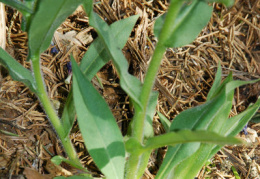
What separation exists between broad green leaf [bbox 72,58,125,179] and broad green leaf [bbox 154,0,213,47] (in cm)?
34

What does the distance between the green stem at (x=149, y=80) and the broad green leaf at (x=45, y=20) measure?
32 cm

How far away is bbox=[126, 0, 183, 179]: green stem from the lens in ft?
2.95

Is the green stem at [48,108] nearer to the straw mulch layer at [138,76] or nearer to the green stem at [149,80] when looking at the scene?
the straw mulch layer at [138,76]

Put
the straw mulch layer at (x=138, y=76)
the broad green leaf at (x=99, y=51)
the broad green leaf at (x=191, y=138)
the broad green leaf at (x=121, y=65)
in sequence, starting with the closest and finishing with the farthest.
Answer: the broad green leaf at (x=191, y=138)
the broad green leaf at (x=121, y=65)
the broad green leaf at (x=99, y=51)
the straw mulch layer at (x=138, y=76)

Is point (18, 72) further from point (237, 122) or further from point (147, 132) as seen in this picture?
point (237, 122)

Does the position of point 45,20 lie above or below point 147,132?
above

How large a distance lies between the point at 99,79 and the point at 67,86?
0.54ft

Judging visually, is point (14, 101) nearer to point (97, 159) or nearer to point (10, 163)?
point (10, 163)

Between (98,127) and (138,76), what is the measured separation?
583 millimetres

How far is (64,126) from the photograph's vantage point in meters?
1.31

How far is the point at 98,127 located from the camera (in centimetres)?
115

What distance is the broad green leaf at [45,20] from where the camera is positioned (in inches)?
38.7

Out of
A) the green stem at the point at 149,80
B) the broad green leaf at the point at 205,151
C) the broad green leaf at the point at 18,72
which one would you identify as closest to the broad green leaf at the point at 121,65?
the green stem at the point at 149,80

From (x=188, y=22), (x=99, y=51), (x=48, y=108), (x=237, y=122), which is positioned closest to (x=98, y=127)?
(x=48, y=108)
